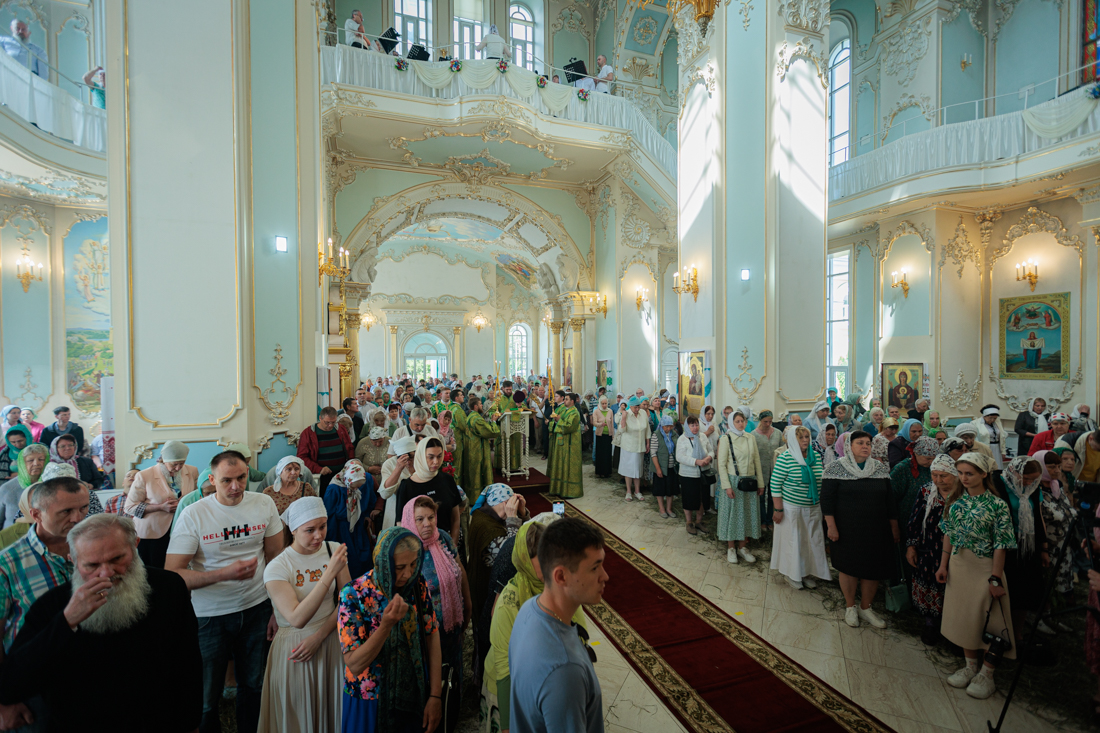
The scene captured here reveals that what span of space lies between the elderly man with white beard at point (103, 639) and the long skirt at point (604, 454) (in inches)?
340

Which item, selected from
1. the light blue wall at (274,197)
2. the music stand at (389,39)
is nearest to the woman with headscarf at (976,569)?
the light blue wall at (274,197)

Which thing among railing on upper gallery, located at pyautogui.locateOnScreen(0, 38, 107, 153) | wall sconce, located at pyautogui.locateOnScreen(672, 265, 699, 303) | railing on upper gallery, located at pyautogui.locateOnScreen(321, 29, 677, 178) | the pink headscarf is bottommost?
the pink headscarf

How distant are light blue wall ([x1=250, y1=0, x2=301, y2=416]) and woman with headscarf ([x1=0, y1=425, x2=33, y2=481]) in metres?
2.68

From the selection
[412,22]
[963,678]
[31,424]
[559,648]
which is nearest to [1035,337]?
[963,678]

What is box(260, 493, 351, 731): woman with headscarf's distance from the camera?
2477 millimetres

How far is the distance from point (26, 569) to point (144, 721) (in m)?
0.84

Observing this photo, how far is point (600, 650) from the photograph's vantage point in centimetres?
429

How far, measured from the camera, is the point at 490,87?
11.5 metres

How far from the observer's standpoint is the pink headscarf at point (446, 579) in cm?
302

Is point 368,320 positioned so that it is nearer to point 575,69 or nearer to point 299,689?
point 575,69

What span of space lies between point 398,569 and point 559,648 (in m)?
1.09

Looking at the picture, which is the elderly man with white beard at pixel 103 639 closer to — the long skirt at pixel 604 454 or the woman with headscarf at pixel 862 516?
the woman with headscarf at pixel 862 516

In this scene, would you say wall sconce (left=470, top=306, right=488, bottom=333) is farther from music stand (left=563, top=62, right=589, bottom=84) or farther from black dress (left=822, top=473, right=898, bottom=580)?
black dress (left=822, top=473, right=898, bottom=580)

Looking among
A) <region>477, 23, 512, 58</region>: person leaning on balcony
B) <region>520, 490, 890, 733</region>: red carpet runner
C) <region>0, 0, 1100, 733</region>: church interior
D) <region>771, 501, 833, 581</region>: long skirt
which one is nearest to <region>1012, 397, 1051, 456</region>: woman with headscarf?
<region>0, 0, 1100, 733</region>: church interior
